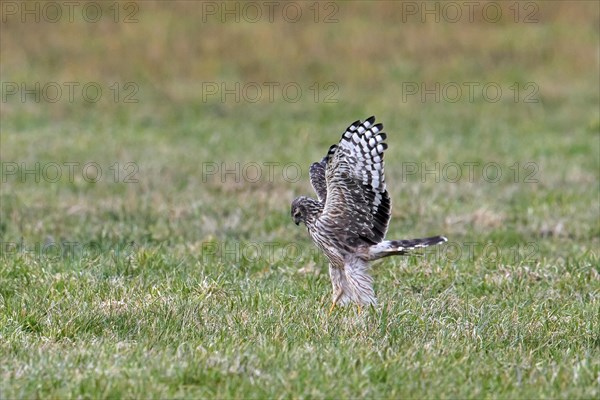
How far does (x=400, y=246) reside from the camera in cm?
739

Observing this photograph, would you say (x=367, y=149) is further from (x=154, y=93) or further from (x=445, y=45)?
(x=445, y=45)

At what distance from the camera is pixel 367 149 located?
752 cm

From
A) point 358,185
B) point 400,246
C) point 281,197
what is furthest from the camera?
point 281,197

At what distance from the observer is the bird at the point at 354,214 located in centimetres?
748

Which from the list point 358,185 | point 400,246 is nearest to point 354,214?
point 358,185

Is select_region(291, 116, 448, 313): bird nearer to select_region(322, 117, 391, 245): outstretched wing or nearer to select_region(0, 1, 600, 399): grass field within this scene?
select_region(322, 117, 391, 245): outstretched wing

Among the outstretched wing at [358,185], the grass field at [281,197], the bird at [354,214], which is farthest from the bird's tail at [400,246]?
the grass field at [281,197]

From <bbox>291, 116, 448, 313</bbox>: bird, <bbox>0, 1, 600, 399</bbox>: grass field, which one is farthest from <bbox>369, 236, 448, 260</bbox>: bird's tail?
<bbox>0, 1, 600, 399</bbox>: grass field

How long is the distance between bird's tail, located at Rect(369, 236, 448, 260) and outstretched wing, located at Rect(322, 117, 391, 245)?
0.56 feet

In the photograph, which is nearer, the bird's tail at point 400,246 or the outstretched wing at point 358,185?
the bird's tail at point 400,246

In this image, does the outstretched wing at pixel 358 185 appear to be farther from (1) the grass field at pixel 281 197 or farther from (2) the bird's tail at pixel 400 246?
(1) the grass field at pixel 281 197

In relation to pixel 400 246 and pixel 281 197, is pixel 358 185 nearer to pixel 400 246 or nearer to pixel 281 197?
pixel 400 246

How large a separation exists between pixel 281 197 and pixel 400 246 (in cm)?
541

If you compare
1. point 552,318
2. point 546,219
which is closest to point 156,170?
point 546,219
